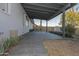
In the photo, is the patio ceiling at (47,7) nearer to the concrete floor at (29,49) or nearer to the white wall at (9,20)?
the white wall at (9,20)

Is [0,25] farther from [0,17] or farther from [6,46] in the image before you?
[6,46]

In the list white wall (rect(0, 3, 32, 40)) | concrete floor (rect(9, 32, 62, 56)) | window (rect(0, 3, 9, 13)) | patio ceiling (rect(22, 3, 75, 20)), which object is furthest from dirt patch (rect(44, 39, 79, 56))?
patio ceiling (rect(22, 3, 75, 20))

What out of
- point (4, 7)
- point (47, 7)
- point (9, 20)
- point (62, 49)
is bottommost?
point (62, 49)

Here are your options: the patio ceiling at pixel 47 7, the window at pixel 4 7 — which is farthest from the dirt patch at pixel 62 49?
the patio ceiling at pixel 47 7

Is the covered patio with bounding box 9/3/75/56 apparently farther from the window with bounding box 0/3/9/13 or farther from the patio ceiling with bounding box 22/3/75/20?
the window with bounding box 0/3/9/13

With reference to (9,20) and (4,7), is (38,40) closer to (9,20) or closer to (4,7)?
(9,20)

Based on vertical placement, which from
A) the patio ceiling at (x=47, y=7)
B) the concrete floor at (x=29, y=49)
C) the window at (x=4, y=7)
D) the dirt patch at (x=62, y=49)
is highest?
the patio ceiling at (x=47, y=7)

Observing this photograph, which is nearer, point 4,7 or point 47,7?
point 4,7

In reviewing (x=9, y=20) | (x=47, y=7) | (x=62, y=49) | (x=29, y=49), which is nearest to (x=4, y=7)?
(x=9, y=20)

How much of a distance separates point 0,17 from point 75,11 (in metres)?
16.4

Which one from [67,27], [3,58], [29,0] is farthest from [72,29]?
[3,58]

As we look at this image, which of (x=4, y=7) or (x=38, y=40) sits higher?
(x=4, y=7)

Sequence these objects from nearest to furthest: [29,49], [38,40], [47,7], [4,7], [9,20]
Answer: [29,49], [4,7], [9,20], [38,40], [47,7]

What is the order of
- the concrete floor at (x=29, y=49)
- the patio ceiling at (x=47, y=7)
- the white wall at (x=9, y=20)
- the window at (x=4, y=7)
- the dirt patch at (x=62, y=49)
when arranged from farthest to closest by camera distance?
1. the patio ceiling at (x=47, y=7)
2. the window at (x=4, y=7)
3. the white wall at (x=9, y=20)
4. the dirt patch at (x=62, y=49)
5. the concrete floor at (x=29, y=49)
